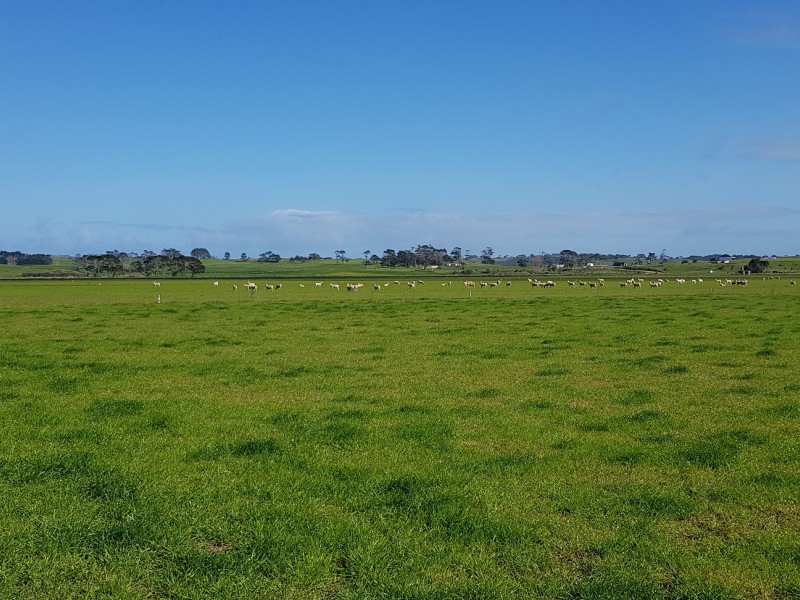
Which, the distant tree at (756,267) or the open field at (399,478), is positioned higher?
the distant tree at (756,267)

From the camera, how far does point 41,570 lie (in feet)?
22.6

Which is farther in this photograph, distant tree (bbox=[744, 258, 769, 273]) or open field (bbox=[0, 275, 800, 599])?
distant tree (bbox=[744, 258, 769, 273])

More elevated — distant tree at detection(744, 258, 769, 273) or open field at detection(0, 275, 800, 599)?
distant tree at detection(744, 258, 769, 273)

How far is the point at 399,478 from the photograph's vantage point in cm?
955

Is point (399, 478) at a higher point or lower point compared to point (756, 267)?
lower

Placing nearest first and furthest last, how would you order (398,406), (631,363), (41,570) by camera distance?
(41,570), (398,406), (631,363)

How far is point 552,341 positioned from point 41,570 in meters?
22.7

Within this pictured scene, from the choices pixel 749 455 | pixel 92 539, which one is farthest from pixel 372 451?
pixel 749 455

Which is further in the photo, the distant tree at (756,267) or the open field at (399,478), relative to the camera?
the distant tree at (756,267)

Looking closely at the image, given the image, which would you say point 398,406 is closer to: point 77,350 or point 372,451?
point 372,451

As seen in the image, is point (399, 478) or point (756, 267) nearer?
point (399, 478)

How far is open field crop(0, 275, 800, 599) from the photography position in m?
6.91

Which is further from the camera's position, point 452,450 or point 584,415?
point 584,415

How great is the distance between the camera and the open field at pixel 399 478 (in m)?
6.91
